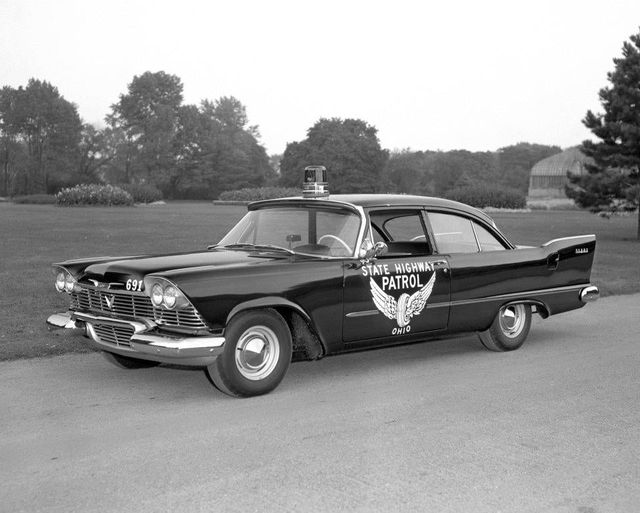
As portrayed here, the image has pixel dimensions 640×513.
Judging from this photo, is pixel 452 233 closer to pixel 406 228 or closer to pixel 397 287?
pixel 406 228

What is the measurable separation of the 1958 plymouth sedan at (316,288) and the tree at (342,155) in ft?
297

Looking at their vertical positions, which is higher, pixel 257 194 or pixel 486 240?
pixel 486 240

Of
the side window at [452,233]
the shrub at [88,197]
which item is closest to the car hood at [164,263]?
the side window at [452,233]

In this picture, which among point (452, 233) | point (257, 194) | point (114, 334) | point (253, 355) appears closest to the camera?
point (253, 355)

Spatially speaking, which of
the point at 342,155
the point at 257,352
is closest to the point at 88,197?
the point at 257,352

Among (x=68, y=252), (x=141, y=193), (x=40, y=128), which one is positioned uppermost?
(x=40, y=128)

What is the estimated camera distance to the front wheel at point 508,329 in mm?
8117

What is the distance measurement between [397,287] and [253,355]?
1.57 m

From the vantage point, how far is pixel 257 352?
6180mm

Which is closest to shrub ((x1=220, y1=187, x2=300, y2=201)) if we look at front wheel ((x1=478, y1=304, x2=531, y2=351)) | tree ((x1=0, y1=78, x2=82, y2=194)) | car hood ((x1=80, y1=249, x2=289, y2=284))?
tree ((x1=0, y1=78, x2=82, y2=194))

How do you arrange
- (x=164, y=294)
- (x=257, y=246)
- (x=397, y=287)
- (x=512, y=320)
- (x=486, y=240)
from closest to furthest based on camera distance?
(x=164, y=294), (x=397, y=287), (x=257, y=246), (x=486, y=240), (x=512, y=320)

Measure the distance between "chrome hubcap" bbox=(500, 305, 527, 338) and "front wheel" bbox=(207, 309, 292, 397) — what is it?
9.21 ft

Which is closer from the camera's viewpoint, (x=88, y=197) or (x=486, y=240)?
(x=486, y=240)

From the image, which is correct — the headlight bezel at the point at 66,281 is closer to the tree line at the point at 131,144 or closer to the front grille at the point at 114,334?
the front grille at the point at 114,334
